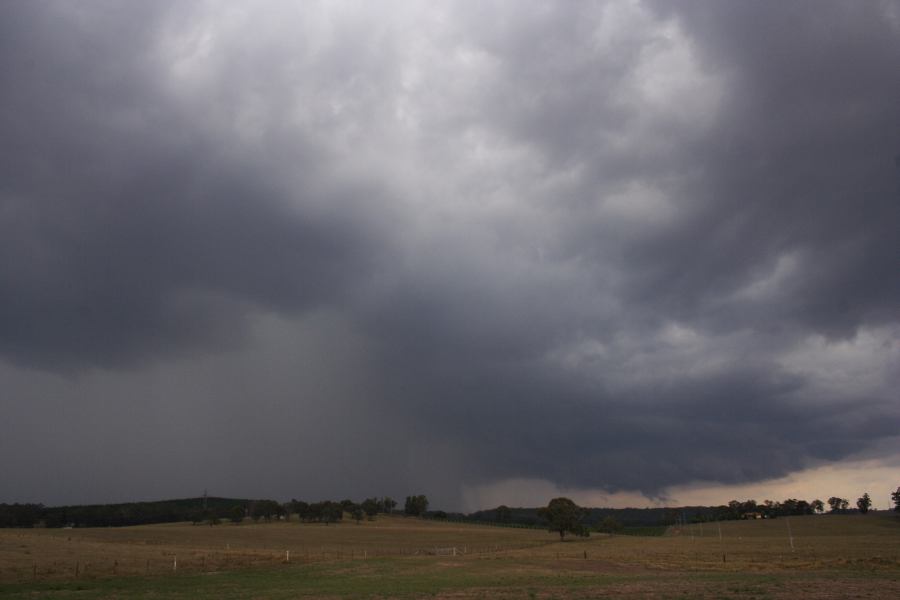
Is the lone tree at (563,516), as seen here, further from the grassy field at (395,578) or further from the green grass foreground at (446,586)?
the green grass foreground at (446,586)

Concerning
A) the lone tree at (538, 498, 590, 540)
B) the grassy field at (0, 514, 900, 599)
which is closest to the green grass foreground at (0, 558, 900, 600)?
the grassy field at (0, 514, 900, 599)

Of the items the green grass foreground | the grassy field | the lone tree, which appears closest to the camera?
the green grass foreground

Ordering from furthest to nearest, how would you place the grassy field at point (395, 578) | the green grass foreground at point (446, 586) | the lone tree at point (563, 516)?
the lone tree at point (563, 516) → the grassy field at point (395, 578) → the green grass foreground at point (446, 586)

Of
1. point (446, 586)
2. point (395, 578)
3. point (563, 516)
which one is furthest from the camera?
point (563, 516)

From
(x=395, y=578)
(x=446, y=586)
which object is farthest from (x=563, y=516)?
(x=446, y=586)

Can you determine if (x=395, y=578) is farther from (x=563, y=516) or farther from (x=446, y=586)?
(x=563, y=516)

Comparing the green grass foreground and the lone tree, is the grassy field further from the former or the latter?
the lone tree

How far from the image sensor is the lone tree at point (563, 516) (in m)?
167

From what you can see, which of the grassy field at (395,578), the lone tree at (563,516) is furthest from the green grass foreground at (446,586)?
the lone tree at (563,516)

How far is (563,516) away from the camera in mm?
167125

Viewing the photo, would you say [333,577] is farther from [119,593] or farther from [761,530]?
[761,530]

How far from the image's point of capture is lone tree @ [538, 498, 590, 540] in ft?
548

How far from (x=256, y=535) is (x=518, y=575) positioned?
367ft

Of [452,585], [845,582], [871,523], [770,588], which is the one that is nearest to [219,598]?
[452,585]
